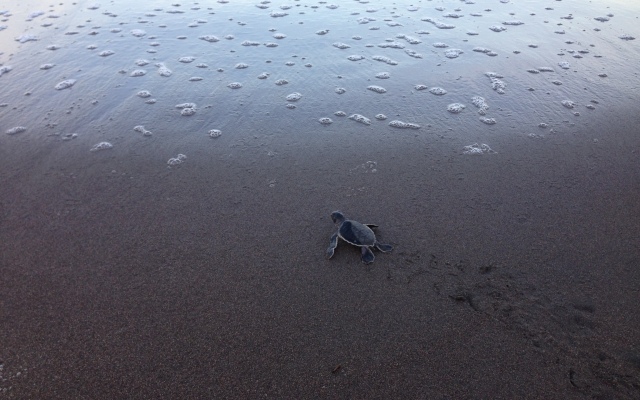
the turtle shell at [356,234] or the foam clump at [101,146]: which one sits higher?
the turtle shell at [356,234]

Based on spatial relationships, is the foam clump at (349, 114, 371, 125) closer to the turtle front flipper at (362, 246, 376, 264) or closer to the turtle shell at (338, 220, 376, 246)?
the turtle shell at (338, 220, 376, 246)

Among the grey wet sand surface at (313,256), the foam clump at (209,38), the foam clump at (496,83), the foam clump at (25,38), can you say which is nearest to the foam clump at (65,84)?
the grey wet sand surface at (313,256)

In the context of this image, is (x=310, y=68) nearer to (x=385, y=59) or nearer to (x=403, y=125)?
(x=385, y=59)

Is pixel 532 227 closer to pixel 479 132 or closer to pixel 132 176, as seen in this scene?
pixel 479 132

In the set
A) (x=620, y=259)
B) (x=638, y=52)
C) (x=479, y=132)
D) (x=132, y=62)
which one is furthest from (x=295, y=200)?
(x=638, y=52)

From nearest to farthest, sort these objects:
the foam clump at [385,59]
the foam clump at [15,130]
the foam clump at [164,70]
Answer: the foam clump at [15,130], the foam clump at [164,70], the foam clump at [385,59]

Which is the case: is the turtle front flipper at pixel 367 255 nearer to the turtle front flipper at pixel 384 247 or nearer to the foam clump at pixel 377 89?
the turtle front flipper at pixel 384 247

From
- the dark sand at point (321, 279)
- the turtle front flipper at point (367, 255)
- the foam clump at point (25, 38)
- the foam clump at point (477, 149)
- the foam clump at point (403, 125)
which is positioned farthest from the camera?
the foam clump at point (25, 38)

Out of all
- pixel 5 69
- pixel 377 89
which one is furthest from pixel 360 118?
pixel 5 69
